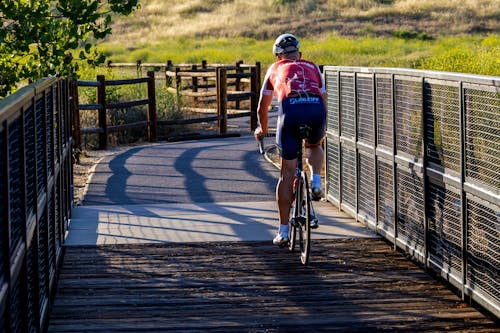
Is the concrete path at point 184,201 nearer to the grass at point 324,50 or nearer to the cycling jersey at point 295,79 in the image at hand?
the cycling jersey at point 295,79

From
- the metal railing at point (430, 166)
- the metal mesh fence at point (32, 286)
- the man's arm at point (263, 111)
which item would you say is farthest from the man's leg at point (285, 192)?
the metal mesh fence at point (32, 286)

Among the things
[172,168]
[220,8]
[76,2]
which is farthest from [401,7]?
[76,2]

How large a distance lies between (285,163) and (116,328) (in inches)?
110

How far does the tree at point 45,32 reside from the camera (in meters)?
10.4

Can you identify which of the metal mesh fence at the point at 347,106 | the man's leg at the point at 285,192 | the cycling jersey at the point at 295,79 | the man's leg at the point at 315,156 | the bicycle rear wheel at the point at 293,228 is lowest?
the bicycle rear wheel at the point at 293,228

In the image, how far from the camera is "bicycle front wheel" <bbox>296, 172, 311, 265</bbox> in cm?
917

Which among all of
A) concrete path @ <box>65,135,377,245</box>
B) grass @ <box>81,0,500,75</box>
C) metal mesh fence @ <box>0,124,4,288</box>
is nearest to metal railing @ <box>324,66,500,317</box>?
concrete path @ <box>65,135,377,245</box>

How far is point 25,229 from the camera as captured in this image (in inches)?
247

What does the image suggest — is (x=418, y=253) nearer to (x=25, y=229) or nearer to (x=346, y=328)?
(x=346, y=328)

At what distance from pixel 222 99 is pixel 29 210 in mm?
17710

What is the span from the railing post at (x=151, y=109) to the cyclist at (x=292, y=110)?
1288 centimetres

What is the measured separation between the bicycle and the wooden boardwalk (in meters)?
0.15

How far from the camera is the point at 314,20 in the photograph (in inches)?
3280

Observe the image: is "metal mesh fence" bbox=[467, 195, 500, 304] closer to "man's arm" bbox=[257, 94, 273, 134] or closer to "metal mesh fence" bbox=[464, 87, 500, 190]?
"metal mesh fence" bbox=[464, 87, 500, 190]
